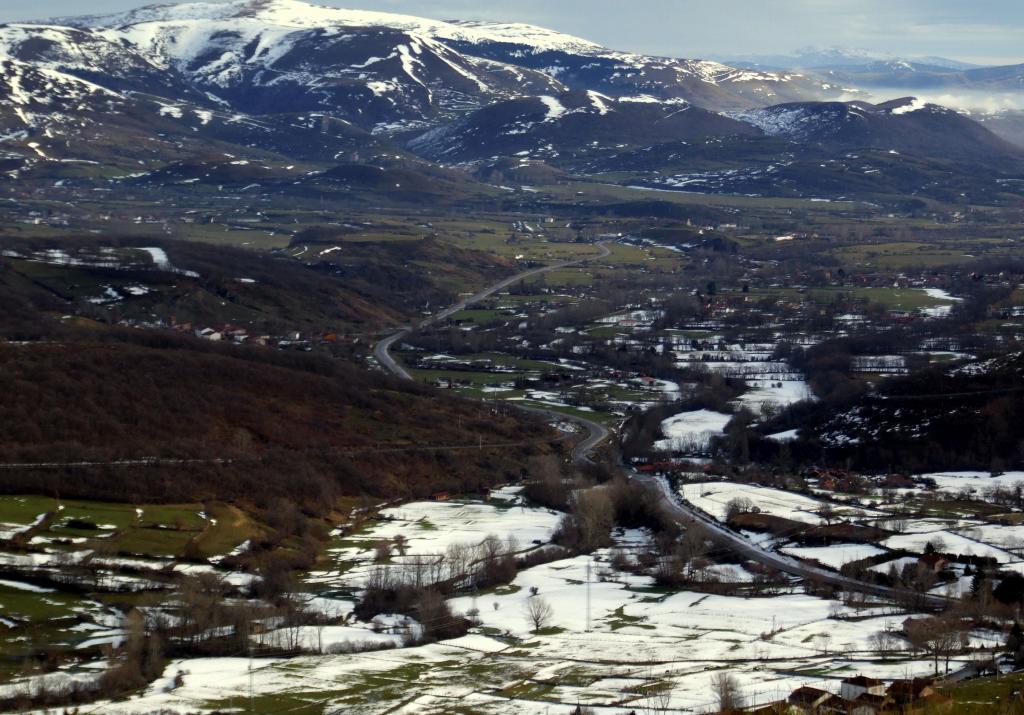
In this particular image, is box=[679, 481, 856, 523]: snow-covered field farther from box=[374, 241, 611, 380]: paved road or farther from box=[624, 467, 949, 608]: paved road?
box=[374, 241, 611, 380]: paved road

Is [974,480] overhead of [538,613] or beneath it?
beneath

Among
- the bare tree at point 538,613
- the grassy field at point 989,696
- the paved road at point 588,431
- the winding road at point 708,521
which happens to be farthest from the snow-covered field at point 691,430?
the grassy field at point 989,696

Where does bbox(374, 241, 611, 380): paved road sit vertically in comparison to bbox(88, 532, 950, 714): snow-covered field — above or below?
below

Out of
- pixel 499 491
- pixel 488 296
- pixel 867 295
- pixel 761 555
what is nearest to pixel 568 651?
pixel 761 555

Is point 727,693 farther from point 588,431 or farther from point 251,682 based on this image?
point 588,431

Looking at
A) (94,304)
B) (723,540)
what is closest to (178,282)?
(94,304)

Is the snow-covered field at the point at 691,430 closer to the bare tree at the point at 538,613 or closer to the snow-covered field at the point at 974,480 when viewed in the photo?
the snow-covered field at the point at 974,480

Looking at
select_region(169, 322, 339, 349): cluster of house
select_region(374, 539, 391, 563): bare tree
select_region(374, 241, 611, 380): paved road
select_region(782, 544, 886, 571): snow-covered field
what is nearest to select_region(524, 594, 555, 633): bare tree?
select_region(374, 539, 391, 563): bare tree
